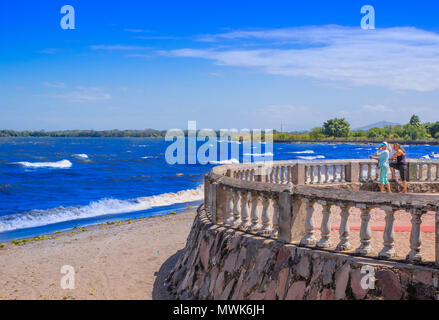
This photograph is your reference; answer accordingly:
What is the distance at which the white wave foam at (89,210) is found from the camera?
2270cm

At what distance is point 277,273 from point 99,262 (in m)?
8.03

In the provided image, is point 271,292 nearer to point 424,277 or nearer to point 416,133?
point 424,277

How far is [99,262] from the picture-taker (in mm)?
12203

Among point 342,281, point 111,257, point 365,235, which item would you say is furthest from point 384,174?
point 111,257

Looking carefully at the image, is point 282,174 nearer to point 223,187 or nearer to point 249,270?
point 223,187

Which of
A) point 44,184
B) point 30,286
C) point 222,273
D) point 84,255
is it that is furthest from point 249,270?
point 44,184

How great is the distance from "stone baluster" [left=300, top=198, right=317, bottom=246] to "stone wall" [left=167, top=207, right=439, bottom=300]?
0.57ft

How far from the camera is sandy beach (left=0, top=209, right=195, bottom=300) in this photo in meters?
9.61

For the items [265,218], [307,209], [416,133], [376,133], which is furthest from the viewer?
[376,133]

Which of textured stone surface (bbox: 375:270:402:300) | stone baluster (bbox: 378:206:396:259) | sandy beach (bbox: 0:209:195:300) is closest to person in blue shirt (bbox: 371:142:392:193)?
sandy beach (bbox: 0:209:195:300)

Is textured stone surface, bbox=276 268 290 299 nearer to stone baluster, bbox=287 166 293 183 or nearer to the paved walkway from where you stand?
the paved walkway

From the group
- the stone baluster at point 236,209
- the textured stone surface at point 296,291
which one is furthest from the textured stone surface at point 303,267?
the stone baluster at point 236,209
